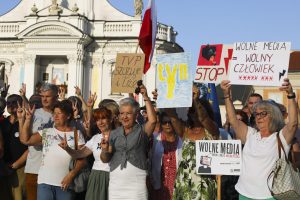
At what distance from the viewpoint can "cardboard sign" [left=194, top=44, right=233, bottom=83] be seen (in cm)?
678

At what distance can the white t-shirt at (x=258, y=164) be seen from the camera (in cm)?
538

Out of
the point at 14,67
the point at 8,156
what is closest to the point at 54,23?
the point at 14,67

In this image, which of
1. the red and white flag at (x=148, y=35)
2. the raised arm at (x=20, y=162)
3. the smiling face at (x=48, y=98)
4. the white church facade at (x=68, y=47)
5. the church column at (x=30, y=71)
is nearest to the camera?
the smiling face at (x=48, y=98)

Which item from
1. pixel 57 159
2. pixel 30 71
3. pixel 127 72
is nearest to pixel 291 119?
pixel 57 159

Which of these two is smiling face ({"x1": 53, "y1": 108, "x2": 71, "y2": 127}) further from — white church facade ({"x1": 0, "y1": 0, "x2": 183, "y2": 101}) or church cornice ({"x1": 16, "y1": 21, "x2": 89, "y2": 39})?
church cornice ({"x1": 16, "y1": 21, "x2": 89, "y2": 39})

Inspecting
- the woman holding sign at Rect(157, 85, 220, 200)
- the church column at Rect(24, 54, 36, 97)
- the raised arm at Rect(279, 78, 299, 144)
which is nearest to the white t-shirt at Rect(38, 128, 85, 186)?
the woman holding sign at Rect(157, 85, 220, 200)

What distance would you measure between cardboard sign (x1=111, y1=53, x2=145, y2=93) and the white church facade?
25237 mm

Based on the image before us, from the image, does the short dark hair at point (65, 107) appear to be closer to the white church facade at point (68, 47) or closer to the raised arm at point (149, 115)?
the raised arm at point (149, 115)

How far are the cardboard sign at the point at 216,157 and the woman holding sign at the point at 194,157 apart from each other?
110mm

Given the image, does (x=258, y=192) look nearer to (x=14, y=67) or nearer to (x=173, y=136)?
(x=173, y=136)

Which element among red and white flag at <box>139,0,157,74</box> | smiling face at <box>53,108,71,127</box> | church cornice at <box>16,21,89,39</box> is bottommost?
smiling face at <box>53,108,71,127</box>

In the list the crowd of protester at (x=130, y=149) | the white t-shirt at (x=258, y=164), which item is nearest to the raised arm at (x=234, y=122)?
the crowd of protester at (x=130, y=149)

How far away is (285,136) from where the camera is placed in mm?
5348

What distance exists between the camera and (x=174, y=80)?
21.3 feet
